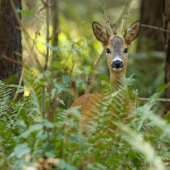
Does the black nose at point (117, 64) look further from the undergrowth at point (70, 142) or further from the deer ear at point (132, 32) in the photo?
the undergrowth at point (70, 142)

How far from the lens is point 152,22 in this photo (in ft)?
32.5

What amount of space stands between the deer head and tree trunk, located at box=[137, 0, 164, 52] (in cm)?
490

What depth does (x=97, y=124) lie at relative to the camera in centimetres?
227

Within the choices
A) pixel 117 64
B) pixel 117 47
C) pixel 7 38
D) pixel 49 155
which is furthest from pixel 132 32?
pixel 49 155

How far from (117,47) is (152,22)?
5.42 meters

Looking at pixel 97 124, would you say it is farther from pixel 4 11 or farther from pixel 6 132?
pixel 4 11

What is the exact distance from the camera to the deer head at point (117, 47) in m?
4.66

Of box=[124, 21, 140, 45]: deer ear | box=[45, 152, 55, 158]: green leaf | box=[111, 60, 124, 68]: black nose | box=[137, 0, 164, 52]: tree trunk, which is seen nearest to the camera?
box=[45, 152, 55, 158]: green leaf

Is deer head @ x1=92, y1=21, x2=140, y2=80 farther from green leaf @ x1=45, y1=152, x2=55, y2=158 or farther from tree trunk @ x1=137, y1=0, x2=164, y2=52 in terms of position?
tree trunk @ x1=137, y1=0, x2=164, y2=52

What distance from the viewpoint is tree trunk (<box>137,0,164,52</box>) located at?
988 centimetres

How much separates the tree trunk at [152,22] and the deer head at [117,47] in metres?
4.90

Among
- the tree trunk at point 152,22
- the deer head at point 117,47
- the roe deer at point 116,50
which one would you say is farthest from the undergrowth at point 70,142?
the tree trunk at point 152,22

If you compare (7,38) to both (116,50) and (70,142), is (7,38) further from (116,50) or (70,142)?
(70,142)

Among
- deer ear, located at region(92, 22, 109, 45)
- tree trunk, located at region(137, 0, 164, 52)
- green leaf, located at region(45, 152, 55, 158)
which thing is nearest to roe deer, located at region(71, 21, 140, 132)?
deer ear, located at region(92, 22, 109, 45)
